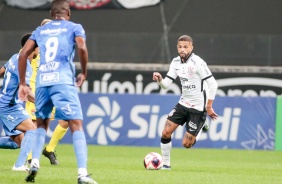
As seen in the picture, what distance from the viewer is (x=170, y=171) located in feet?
39.2

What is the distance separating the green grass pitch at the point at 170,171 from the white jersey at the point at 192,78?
3.31 ft

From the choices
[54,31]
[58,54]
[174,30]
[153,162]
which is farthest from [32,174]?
[174,30]

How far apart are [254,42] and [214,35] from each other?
3.35 ft

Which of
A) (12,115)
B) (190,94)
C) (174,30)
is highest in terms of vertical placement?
(174,30)

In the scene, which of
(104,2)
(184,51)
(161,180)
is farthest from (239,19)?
(161,180)

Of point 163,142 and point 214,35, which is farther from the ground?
point 214,35

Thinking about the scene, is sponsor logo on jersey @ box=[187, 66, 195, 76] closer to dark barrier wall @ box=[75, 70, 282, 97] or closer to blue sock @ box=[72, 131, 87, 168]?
blue sock @ box=[72, 131, 87, 168]

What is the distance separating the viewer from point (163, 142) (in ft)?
42.3

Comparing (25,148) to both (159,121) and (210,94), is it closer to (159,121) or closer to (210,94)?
(210,94)

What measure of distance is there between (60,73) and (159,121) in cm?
1059

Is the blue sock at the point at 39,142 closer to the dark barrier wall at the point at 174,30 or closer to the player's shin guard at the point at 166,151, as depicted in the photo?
the player's shin guard at the point at 166,151

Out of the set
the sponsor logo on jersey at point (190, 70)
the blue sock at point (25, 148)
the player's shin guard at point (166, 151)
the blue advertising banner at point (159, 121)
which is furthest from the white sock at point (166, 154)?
the blue advertising banner at point (159, 121)

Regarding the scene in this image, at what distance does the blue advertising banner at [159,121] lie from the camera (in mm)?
19328

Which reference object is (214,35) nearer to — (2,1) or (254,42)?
(254,42)
